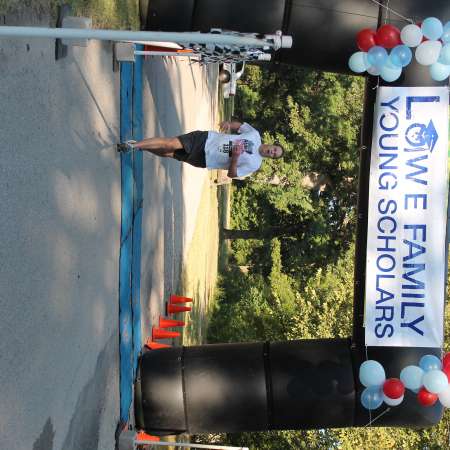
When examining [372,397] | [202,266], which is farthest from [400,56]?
[202,266]

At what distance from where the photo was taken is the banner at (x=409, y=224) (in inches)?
247

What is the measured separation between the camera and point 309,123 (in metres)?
21.3

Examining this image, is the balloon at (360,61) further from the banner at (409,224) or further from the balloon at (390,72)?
the banner at (409,224)

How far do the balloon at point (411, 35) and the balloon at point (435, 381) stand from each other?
317cm

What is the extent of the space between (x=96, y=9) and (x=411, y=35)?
119 inches

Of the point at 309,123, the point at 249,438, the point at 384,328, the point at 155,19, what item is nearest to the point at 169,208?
the point at 155,19

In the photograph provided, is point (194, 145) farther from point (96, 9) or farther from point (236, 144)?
point (96, 9)

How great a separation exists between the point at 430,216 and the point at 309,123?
15.4 meters

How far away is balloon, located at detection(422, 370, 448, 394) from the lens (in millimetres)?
5598

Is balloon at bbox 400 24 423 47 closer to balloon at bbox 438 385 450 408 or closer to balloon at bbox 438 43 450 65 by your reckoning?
balloon at bbox 438 43 450 65

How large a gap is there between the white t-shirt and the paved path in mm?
1020

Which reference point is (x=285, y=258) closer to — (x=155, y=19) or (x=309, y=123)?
(x=309, y=123)

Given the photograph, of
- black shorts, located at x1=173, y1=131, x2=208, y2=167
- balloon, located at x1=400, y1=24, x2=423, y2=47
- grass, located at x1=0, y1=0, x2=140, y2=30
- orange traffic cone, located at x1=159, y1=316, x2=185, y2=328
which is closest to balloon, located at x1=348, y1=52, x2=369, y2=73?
balloon, located at x1=400, y1=24, x2=423, y2=47

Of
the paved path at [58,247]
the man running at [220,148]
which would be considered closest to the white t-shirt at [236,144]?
the man running at [220,148]
